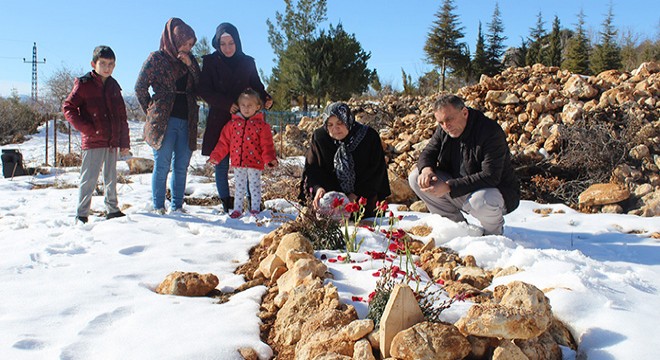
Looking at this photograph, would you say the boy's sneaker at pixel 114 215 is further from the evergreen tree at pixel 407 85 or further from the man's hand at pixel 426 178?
the evergreen tree at pixel 407 85

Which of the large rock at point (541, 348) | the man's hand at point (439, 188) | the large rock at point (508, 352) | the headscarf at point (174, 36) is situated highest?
the headscarf at point (174, 36)

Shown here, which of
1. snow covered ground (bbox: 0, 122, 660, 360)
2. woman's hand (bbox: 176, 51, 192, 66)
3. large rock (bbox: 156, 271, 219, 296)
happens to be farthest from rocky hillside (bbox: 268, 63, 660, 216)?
large rock (bbox: 156, 271, 219, 296)

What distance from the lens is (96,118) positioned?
4230 mm

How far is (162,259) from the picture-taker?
3.30 metres

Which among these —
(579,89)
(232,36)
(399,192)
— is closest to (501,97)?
(579,89)

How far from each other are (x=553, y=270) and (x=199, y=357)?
1.82m

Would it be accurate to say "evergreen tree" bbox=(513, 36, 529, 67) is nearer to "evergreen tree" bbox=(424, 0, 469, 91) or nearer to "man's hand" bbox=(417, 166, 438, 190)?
"evergreen tree" bbox=(424, 0, 469, 91)

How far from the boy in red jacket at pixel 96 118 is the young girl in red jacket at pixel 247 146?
0.89 metres

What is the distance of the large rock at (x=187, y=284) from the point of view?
105 inches

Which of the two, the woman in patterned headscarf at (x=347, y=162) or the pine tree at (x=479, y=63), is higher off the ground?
the pine tree at (x=479, y=63)

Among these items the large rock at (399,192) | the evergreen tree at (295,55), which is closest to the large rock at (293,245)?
the large rock at (399,192)

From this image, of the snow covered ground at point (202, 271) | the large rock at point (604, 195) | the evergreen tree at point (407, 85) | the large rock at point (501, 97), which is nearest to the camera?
the snow covered ground at point (202, 271)

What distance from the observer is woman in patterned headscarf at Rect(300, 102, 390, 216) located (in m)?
4.19

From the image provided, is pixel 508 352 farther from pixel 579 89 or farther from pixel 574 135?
pixel 579 89
